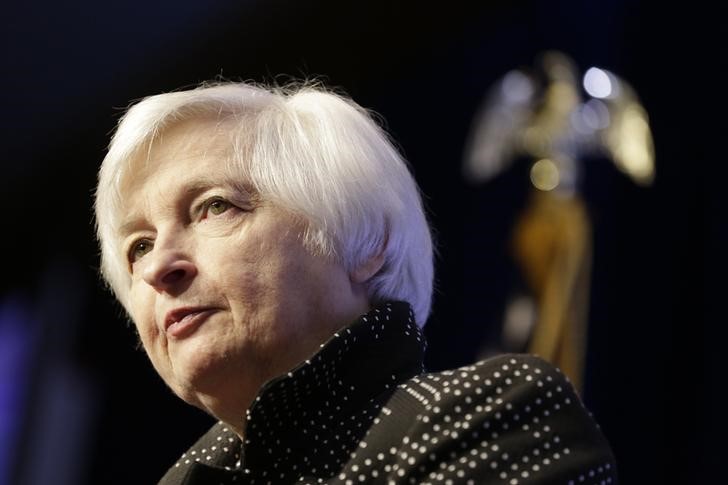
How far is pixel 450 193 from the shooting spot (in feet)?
13.0

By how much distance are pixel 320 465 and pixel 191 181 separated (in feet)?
1.24

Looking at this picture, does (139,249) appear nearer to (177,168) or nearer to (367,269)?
(177,168)

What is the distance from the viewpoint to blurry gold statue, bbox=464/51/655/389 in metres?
3.10

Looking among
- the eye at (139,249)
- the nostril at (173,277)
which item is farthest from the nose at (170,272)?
the eye at (139,249)

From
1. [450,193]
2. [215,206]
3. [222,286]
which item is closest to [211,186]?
[215,206]

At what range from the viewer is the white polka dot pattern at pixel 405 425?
117cm

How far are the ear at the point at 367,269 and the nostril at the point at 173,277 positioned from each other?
0.66 ft

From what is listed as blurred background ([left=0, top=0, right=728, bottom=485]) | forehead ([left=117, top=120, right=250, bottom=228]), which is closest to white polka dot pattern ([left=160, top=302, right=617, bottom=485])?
forehead ([left=117, top=120, right=250, bottom=228])

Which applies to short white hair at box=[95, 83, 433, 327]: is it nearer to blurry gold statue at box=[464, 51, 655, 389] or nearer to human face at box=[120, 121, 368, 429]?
human face at box=[120, 121, 368, 429]

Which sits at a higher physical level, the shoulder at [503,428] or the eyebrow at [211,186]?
the eyebrow at [211,186]

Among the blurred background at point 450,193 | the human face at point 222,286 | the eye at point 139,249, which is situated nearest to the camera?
the human face at point 222,286

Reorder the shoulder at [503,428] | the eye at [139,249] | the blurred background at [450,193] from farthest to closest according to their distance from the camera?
the blurred background at [450,193]
the eye at [139,249]
the shoulder at [503,428]

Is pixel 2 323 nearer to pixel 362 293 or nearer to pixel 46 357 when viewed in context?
pixel 46 357

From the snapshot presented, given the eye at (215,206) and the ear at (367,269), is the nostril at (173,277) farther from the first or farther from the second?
the ear at (367,269)
